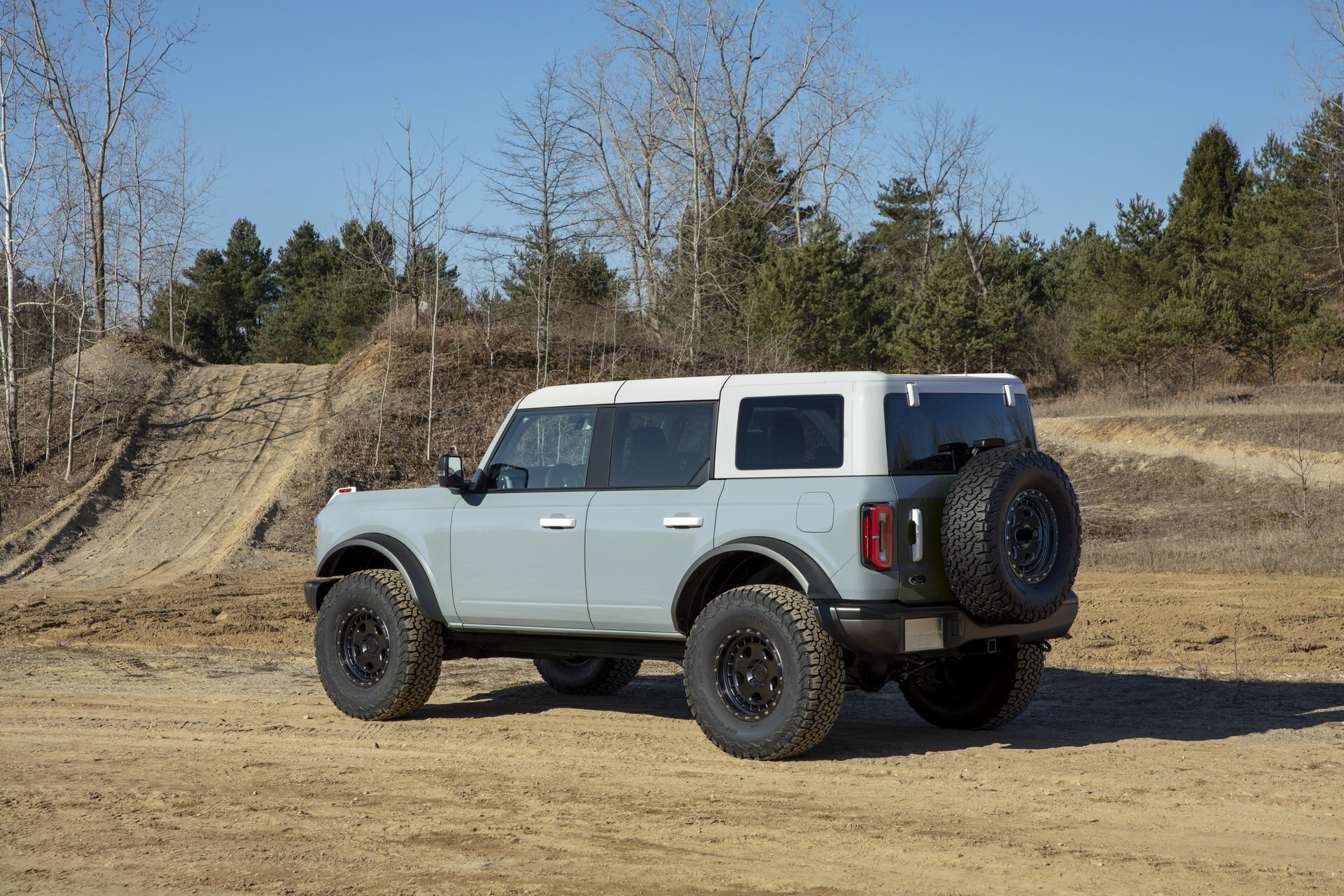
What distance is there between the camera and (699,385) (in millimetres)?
7234

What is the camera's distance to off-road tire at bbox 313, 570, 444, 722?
8039 mm

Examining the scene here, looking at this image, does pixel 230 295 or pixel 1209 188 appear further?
pixel 230 295

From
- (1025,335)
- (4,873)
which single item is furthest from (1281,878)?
(1025,335)

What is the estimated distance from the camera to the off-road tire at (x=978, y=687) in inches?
300

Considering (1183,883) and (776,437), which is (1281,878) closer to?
(1183,883)

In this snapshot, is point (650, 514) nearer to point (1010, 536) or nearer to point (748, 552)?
point (748, 552)

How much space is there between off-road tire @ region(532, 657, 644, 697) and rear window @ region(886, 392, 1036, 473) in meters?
3.62

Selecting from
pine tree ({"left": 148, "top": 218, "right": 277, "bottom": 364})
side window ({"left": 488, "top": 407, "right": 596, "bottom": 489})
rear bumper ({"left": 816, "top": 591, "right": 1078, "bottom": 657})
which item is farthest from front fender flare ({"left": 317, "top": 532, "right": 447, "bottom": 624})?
pine tree ({"left": 148, "top": 218, "right": 277, "bottom": 364})

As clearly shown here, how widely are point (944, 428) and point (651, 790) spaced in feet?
8.73

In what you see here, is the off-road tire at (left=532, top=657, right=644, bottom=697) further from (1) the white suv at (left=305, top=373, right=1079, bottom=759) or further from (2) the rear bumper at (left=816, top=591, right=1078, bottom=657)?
(2) the rear bumper at (left=816, top=591, right=1078, bottom=657)

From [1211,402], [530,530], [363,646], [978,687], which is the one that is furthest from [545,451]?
[1211,402]

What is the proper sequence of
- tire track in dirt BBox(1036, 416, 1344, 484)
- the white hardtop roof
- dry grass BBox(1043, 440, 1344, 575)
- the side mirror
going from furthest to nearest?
tire track in dirt BBox(1036, 416, 1344, 484) → dry grass BBox(1043, 440, 1344, 575) → the side mirror → the white hardtop roof

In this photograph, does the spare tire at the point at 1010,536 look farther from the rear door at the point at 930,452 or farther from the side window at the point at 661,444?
the side window at the point at 661,444

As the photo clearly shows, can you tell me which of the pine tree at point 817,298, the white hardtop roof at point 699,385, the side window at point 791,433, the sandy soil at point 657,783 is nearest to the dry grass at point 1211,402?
the pine tree at point 817,298
